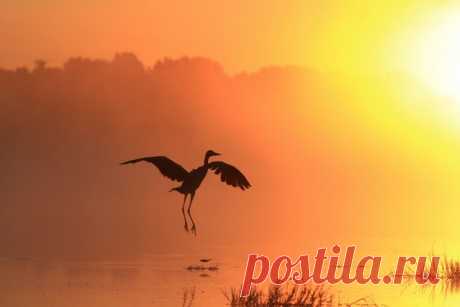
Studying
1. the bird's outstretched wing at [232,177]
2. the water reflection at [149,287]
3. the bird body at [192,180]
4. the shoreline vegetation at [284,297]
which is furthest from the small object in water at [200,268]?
the shoreline vegetation at [284,297]

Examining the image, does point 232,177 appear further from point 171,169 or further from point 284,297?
point 284,297

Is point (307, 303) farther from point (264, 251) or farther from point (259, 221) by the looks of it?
point (259, 221)

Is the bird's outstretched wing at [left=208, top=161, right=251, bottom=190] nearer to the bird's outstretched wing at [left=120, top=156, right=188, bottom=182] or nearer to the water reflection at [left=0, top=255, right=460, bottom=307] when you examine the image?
the bird's outstretched wing at [left=120, top=156, right=188, bottom=182]

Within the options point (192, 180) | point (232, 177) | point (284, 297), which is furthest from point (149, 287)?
point (284, 297)

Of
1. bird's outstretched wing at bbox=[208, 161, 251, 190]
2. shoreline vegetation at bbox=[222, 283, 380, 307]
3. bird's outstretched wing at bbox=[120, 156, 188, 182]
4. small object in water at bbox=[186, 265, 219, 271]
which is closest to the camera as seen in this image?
shoreline vegetation at bbox=[222, 283, 380, 307]

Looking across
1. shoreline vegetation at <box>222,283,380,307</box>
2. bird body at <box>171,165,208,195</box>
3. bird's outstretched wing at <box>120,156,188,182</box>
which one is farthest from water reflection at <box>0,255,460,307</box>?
bird's outstretched wing at <box>120,156,188,182</box>

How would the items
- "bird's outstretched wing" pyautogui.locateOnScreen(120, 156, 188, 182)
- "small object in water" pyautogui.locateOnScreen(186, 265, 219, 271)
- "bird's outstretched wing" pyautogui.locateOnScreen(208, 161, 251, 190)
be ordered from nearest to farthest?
1. "bird's outstretched wing" pyautogui.locateOnScreen(208, 161, 251, 190)
2. "bird's outstretched wing" pyautogui.locateOnScreen(120, 156, 188, 182)
3. "small object in water" pyautogui.locateOnScreen(186, 265, 219, 271)

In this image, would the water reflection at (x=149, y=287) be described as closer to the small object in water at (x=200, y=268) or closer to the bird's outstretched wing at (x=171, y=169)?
the small object in water at (x=200, y=268)

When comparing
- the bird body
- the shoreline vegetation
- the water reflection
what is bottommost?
the shoreline vegetation

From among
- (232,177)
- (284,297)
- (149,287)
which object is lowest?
(284,297)

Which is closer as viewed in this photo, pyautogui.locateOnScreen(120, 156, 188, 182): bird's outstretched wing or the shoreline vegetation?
the shoreline vegetation

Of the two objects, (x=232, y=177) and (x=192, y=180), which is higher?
(x=192, y=180)

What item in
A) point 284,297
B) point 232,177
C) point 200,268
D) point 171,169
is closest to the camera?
point 284,297

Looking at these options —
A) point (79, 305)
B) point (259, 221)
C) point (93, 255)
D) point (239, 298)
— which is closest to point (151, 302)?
point (79, 305)
